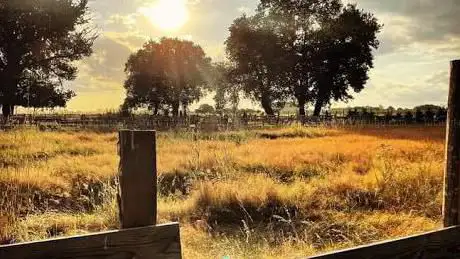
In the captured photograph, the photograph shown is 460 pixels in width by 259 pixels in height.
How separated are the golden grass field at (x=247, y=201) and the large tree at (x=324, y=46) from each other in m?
29.1

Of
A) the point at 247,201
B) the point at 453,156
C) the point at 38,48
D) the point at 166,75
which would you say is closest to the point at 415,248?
the point at 453,156

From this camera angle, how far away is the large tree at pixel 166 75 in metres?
54.7

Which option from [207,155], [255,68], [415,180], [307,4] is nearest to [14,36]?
[255,68]

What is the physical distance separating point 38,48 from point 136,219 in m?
35.0

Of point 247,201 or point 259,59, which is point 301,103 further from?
point 247,201

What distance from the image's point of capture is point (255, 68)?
43.5 m

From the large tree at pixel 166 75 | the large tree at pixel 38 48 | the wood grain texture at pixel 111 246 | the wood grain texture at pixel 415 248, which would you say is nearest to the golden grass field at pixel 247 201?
the wood grain texture at pixel 415 248

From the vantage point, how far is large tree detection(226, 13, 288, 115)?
41.9 metres

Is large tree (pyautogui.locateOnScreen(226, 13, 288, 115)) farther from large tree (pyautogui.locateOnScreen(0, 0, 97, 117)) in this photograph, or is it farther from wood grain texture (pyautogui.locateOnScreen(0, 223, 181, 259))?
wood grain texture (pyautogui.locateOnScreen(0, 223, 181, 259))

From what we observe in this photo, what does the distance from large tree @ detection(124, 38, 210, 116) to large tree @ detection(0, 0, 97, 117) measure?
18.5 meters

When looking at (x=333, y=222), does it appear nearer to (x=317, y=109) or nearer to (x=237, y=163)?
(x=237, y=163)

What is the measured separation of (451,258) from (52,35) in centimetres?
3481

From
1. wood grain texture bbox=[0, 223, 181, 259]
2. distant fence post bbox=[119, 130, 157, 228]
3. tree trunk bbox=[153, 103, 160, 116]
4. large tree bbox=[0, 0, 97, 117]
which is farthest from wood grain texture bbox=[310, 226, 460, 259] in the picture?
tree trunk bbox=[153, 103, 160, 116]

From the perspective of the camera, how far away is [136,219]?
1981 millimetres
